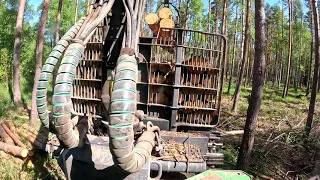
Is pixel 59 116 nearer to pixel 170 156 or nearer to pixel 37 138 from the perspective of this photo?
pixel 170 156

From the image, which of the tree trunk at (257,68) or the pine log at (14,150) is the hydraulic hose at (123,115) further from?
the tree trunk at (257,68)

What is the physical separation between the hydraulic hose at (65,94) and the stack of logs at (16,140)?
13.3 ft

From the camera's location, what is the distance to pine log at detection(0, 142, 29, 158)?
6560 mm

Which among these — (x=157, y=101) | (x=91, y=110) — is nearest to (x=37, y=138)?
(x=91, y=110)

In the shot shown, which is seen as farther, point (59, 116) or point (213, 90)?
point (213, 90)

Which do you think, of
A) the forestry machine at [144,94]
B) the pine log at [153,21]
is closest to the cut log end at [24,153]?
the forestry machine at [144,94]

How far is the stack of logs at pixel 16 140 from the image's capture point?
6660 millimetres

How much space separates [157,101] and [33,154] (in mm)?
2907

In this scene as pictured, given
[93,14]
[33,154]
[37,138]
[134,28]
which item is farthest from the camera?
[37,138]

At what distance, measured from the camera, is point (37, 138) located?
7594 mm

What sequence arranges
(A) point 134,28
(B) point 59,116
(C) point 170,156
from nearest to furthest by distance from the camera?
(B) point 59,116 → (A) point 134,28 → (C) point 170,156

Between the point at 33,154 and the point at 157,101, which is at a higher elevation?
the point at 157,101

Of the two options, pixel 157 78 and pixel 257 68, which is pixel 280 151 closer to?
pixel 257 68

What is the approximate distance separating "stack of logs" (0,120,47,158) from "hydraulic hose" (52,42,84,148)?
4.05m
